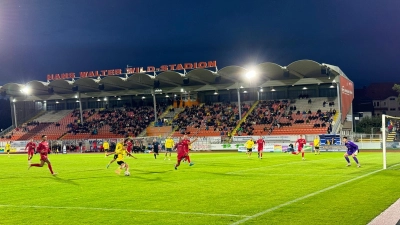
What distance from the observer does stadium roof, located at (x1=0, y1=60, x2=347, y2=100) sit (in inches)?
2483

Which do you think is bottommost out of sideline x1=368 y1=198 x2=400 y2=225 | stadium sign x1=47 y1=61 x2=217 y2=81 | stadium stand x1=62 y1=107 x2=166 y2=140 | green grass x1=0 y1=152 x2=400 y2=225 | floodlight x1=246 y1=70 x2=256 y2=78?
green grass x1=0 y1=152 x2=400 y2=225

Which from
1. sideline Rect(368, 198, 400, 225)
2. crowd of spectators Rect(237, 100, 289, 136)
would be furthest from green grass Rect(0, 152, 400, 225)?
crowd of spectators Rect(237, 100, 289, 136)

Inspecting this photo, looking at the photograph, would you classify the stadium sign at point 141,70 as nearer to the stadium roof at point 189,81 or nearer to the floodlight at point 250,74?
the stadium roof at point 189,81

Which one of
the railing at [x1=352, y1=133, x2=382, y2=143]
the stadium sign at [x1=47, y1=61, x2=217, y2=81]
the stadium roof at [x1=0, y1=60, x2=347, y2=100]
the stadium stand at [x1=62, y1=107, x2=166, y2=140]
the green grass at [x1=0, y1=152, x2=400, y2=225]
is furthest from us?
the stadium stand at [x1=62, y1=107, x2=166, y2=140]

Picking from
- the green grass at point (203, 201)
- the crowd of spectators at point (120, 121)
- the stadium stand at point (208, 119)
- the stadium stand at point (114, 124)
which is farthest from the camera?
the crowd of spectators at point (120, 121)

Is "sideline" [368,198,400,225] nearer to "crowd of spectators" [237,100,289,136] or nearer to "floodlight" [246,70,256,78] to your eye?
"floodlight" [246,70,256,78]

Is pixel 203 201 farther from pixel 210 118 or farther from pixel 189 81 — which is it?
pixel 189 81

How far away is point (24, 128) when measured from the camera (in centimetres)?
8344

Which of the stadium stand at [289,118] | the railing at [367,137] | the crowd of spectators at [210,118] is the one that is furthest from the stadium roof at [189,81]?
the railing at [367,137]

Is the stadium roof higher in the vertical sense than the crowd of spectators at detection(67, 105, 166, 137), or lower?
higher

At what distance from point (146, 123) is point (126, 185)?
58177mm

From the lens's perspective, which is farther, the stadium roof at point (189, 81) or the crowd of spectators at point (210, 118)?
the crowd of spectators at point (210, 118)

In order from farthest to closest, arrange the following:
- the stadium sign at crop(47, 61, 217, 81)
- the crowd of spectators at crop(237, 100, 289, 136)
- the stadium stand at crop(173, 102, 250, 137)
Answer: the stadium sign at crop(47, 61, 217, 81), the stadium stand at crop(173, 102, 250, 137), the crowd of spectators at crop(237, 100, 289, 136)

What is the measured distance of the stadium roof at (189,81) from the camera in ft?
207
